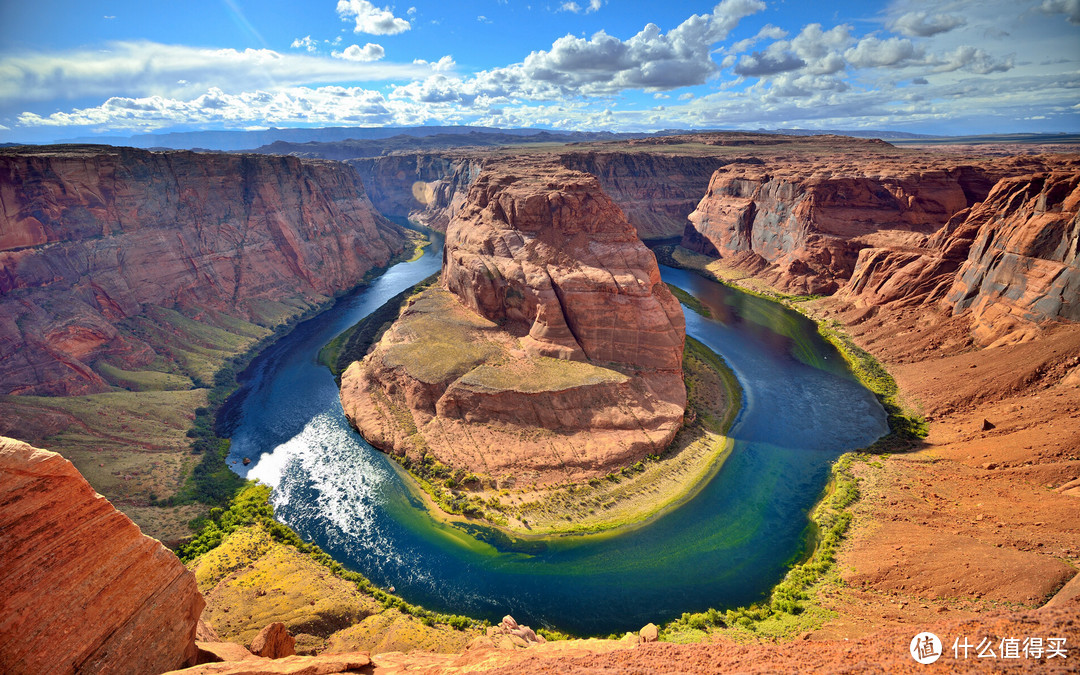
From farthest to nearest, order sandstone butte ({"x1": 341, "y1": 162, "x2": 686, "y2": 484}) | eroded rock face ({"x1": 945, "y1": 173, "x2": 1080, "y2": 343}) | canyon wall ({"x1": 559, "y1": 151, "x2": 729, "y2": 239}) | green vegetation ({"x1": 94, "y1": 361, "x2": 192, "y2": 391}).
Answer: canyon wall ({"x1": 559, "y1": 151, "x2": 729, "y2": 239}) < green vegetation ({"x1": 94, "y1": 361, "x2": 192, "y2": 391}) < eroded rock face ({"x1": 945, "y1": 173, "x2": 1080, "y2": 343}) < sandstone butte ({"x1": 341, "y1": 162, "x2": 686, "y2": 484})

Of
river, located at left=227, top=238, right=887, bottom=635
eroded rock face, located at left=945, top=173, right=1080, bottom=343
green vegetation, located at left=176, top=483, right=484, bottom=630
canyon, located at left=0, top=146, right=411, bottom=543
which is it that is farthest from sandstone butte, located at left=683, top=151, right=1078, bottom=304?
canyon, located at left=0, top=146, right=411, bottom=543

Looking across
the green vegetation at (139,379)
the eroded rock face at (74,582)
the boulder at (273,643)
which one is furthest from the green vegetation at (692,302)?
the eroded rock face at (74,582)

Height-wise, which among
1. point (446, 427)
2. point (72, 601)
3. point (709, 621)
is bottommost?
point (709, 621)

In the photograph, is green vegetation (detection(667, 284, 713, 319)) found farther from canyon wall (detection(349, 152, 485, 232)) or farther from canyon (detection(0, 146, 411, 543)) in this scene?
canyon wall (detection(349, 152, 485, 232))

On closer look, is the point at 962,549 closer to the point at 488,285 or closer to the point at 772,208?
the point at 488,285

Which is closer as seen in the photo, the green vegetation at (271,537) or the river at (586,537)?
the green vegetation at (271,537)

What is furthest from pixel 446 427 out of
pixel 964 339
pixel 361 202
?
pixel 361 202

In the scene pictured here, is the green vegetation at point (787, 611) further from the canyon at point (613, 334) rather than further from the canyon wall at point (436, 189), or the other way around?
the canyon wall at point (436, 189)
